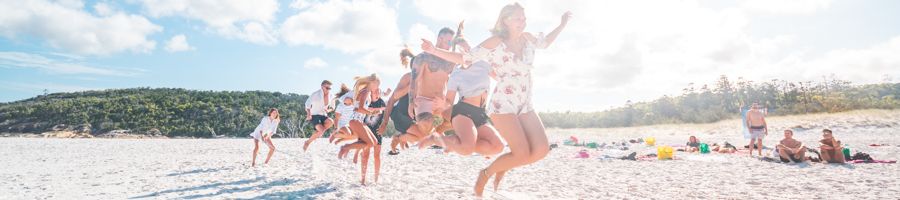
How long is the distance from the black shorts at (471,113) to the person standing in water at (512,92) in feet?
0.36

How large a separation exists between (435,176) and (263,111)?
165 ft

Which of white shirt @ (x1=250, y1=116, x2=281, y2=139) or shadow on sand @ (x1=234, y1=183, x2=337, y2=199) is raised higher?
white shirt @ (x1=250, y1=116, x2=281, y2=139)

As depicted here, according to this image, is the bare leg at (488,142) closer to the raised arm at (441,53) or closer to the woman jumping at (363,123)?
the raised arm at (441,53)

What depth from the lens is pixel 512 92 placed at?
4.08m

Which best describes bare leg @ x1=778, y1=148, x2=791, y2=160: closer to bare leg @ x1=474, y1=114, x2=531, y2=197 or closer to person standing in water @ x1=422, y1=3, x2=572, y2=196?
person standing in water @ x1=422, y1=3, x2=572, y2=196

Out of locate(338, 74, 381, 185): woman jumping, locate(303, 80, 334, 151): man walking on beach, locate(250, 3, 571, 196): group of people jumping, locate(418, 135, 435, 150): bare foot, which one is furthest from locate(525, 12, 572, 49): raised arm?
locate(303, 80, 334, 151): man walking on beach

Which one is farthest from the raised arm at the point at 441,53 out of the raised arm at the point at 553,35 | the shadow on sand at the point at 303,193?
the shadow on sand at the point at 303,193

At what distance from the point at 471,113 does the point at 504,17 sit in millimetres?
916

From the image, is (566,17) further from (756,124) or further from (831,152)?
(756,124)

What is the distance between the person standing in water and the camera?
4031 millimetres

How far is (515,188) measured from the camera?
7461mm

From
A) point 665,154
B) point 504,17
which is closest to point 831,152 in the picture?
point 665,154

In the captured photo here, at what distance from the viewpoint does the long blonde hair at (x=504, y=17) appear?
413 cm

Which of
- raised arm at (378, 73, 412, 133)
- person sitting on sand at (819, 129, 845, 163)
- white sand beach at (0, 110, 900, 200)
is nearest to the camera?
raised arm at (378, 73, 412, 133)
